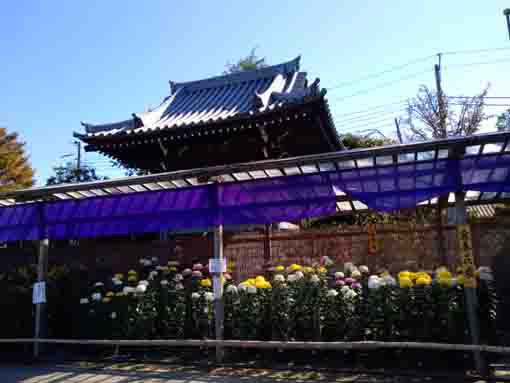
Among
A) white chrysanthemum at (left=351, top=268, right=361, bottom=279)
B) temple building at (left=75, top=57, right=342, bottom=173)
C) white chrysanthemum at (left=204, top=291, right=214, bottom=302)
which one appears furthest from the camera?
temple building at (left=75, top=57, right=342, bottom=173)

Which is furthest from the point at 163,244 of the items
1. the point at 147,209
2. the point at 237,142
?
the point at 237,142

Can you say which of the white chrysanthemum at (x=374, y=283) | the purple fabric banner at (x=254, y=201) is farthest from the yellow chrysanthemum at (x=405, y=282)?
the purple fabric banner at (x=254, y=201)

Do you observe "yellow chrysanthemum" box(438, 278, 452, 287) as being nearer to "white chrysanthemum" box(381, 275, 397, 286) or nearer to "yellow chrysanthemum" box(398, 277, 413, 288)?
"yellow chrysanthemum" box(398, 277, 413, 288)

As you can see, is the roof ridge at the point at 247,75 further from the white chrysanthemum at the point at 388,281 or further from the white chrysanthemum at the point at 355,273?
the white chrysanthemum at the point at 388,281

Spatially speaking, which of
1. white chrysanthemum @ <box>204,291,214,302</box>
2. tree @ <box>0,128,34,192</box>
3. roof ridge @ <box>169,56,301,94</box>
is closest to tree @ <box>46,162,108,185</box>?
tree @ <box>0,128,34,192</box>

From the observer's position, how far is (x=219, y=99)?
12.7 metres

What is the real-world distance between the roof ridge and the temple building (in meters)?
1.29

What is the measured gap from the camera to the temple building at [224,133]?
8852mm

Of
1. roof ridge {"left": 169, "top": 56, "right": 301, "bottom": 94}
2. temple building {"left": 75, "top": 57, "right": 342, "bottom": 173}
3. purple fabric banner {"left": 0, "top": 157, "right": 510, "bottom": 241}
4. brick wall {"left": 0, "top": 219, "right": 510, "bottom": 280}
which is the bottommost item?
brick wall {"left": 0, "top": 219, "right": 510, "bottom": 280}

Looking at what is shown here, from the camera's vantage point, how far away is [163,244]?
7.85 metres

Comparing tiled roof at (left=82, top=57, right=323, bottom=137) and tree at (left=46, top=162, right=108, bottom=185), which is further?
tree at (left=46, top=162, right=108, bottom=185)

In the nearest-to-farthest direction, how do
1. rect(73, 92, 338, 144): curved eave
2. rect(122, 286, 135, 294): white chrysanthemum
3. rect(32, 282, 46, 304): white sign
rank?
rect(122, 286, 135, 294): white chrysanthemum, rect(32, 282, 46, 304): white sign, rect(73, 92, 338, 144): curved eave

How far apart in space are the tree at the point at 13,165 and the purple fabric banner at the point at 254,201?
65.3ft

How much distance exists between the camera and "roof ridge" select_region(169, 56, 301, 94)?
45.1ft
